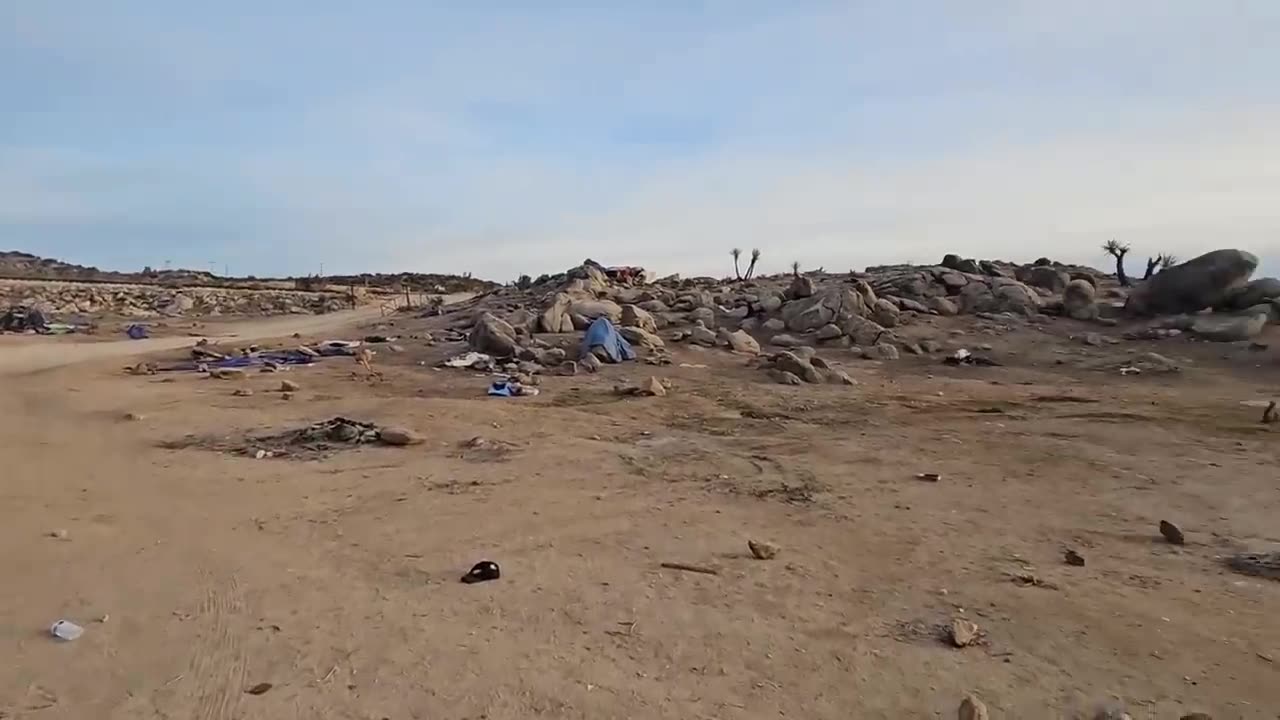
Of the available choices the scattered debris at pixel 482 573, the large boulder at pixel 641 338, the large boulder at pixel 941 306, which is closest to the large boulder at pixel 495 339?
the large boulder at pixel 641 338

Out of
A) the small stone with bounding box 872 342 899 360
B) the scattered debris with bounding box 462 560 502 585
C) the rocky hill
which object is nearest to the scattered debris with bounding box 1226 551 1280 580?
the scattered debris with bounding box 462 560 502 585

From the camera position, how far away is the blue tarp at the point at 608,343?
13562mm

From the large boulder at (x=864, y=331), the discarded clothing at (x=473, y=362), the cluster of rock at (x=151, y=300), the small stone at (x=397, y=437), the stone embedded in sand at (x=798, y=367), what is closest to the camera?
the small stone at (x=397, y=437)

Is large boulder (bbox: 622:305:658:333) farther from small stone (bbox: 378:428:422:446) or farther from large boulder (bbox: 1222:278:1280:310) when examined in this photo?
large boulder (bbox: 1222:278:1280:310)

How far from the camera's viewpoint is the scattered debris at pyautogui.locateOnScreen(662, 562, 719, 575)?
4781 mm

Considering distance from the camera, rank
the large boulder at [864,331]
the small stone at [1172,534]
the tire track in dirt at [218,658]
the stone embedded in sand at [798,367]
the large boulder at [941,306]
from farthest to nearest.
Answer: the large boulder at [941,306] < the large boulder at [864,331] < the stone embedded in sand at [798,367] < the small stone at [1172,534] < the tire track in dirt at [218,658]

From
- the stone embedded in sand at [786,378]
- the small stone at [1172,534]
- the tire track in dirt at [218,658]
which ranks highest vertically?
the stone embedded in sand at [786,378]

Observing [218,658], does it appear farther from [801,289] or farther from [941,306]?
[941,306]

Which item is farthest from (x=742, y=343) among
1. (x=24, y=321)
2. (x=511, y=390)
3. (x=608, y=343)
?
(x=24, y=321)

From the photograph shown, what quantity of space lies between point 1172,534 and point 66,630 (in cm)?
627

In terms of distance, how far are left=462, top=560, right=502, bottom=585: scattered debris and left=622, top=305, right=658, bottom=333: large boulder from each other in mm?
11025

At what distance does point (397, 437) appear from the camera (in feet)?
26.7

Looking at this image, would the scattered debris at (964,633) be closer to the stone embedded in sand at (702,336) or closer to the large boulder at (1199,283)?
the stone embedded in sand at (702,336)

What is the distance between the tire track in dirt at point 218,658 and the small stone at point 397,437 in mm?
3586
